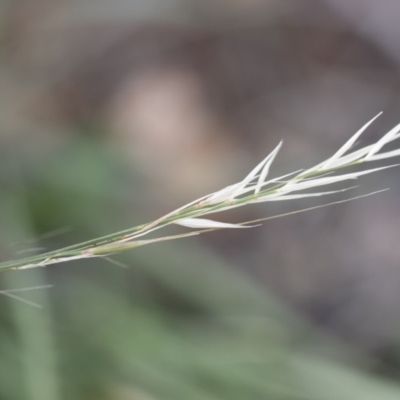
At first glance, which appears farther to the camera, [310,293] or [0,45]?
[310,293]

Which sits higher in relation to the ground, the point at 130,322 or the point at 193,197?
the point at 193,197

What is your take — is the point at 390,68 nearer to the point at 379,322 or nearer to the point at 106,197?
the point at 379,322

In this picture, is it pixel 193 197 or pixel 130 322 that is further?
pixel 193 197

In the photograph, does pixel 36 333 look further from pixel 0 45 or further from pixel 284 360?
pixel 0 45

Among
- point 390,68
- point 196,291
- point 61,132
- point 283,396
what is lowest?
point 283,396

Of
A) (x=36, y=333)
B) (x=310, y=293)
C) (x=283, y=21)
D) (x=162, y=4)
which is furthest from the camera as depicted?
(x=283, y=21)

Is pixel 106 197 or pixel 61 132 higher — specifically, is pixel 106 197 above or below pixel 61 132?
below

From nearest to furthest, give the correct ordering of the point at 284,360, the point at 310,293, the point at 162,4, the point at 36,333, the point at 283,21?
1. the point at 36,333
2. the point at 284,360
3. the point at 162,4
4. the point at 310,293
5. the point at 283,21

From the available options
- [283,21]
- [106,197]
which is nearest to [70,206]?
[106,197]
